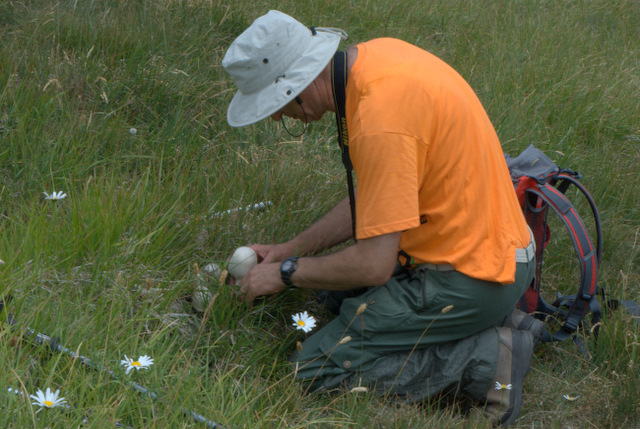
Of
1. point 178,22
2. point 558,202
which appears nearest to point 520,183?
point 558,202

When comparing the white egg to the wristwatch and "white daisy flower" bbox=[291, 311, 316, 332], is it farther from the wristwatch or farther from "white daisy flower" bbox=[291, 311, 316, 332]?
"white daisy flower" bbox=[291, 311, 316, 332]

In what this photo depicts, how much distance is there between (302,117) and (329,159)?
1750 millimetres

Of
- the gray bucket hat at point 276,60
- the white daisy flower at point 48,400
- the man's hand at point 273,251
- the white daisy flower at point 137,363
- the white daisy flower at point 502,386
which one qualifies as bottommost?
the white daisy flower at point 502,386

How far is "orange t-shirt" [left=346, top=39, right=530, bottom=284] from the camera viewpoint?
2.67 metres

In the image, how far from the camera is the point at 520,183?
364 cm

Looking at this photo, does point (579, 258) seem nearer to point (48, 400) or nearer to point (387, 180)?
point (387, 180)

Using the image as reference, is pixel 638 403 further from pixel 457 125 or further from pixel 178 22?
pixel 178 22

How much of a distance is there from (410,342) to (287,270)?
656 mm

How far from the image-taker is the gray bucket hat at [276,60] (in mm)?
2818

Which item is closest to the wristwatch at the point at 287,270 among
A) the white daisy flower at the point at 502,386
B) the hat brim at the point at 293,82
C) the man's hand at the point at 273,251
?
the man's hand at the point at 273,251

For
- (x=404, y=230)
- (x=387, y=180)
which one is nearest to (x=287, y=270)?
(x=404, y=230)

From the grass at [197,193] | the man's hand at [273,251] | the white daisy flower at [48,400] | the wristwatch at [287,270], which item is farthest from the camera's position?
the man's hand at [273,251]

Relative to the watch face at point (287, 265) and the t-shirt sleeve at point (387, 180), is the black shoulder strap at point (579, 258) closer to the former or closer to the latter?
the t-shirt sleeve at point (387, 180)

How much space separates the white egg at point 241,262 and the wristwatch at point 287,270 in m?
0.25
